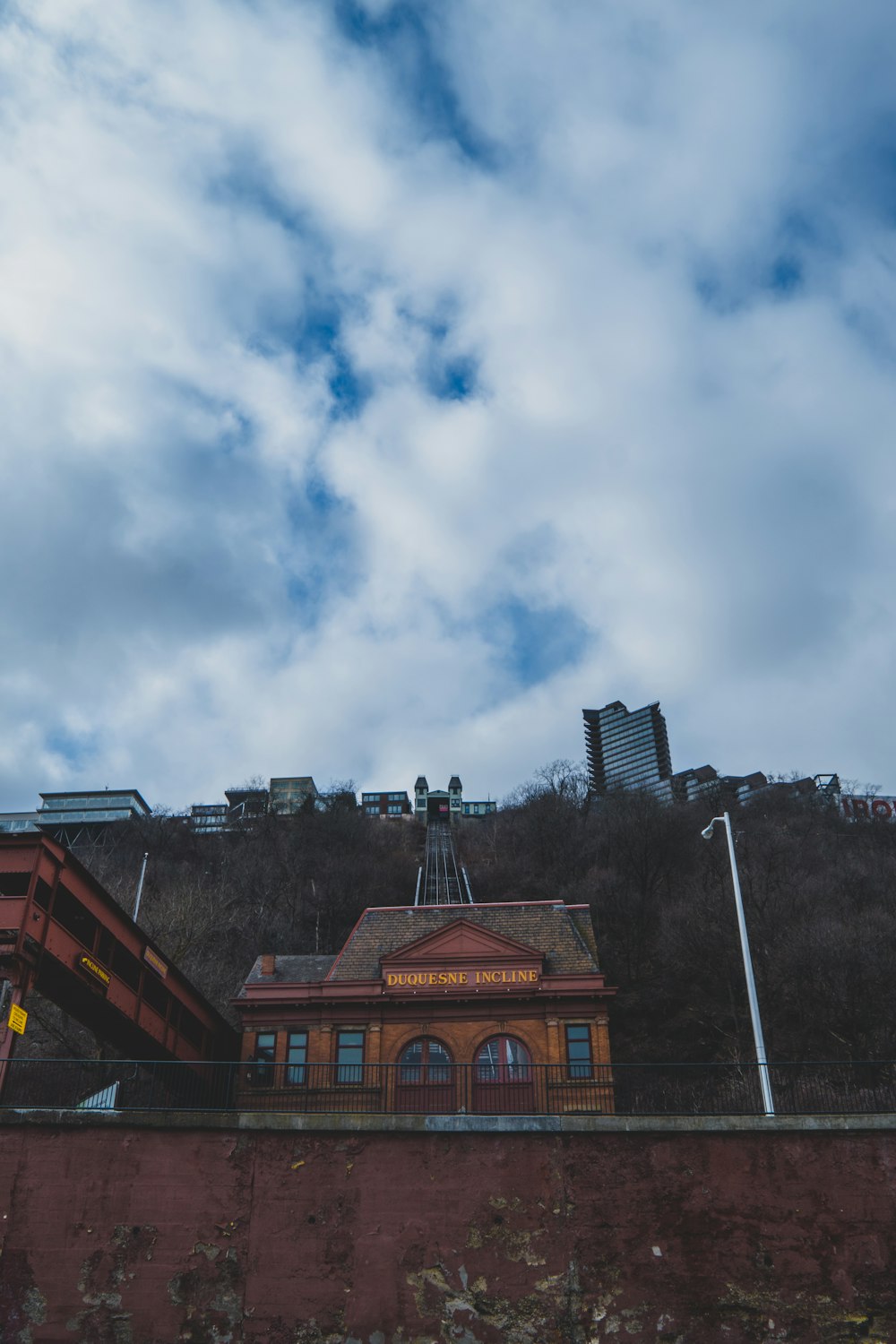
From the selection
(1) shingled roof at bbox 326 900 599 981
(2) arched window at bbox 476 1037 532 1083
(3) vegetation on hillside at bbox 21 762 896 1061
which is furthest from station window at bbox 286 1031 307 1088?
(3) vegetation on hillside at bbox 21 762 896 1061

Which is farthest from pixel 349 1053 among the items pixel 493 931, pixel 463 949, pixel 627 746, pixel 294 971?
pixel 627 746

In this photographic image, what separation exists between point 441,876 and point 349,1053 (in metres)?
44.1

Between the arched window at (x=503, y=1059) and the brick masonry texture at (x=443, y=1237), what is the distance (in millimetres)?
14579

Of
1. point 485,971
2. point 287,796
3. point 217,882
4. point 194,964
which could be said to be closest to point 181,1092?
point 485,971

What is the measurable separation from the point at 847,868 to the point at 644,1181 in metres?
44.4

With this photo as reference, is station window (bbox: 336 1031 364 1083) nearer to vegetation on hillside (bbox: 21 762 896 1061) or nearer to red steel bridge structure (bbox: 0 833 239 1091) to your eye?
red steel bridge structure (bbox: 0 833 239 1091)

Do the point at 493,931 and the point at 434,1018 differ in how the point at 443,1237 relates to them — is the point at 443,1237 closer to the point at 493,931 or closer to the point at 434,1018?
the point at 434,1018

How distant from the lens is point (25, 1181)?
1680 cm

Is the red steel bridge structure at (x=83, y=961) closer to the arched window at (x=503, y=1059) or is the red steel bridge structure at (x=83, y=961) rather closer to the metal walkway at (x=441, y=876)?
the arched window at (x=503, y=1059)

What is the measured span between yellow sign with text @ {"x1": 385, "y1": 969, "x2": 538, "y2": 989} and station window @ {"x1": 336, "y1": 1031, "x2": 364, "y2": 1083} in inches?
79.2

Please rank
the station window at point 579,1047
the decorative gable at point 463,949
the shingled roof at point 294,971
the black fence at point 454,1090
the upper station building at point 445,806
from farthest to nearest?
the upper station building at point 445,806 → the shingled roof at point 294,971 → the decorative gable at point 463,949 → the station window at point 579,1047 → the black fence at point 454,1090

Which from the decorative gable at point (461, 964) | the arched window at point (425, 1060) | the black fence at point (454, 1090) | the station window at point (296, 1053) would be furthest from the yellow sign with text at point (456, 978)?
the station window at point (296, 1053)

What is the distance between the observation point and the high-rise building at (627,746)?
18162 cm

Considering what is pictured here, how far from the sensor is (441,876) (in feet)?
250
